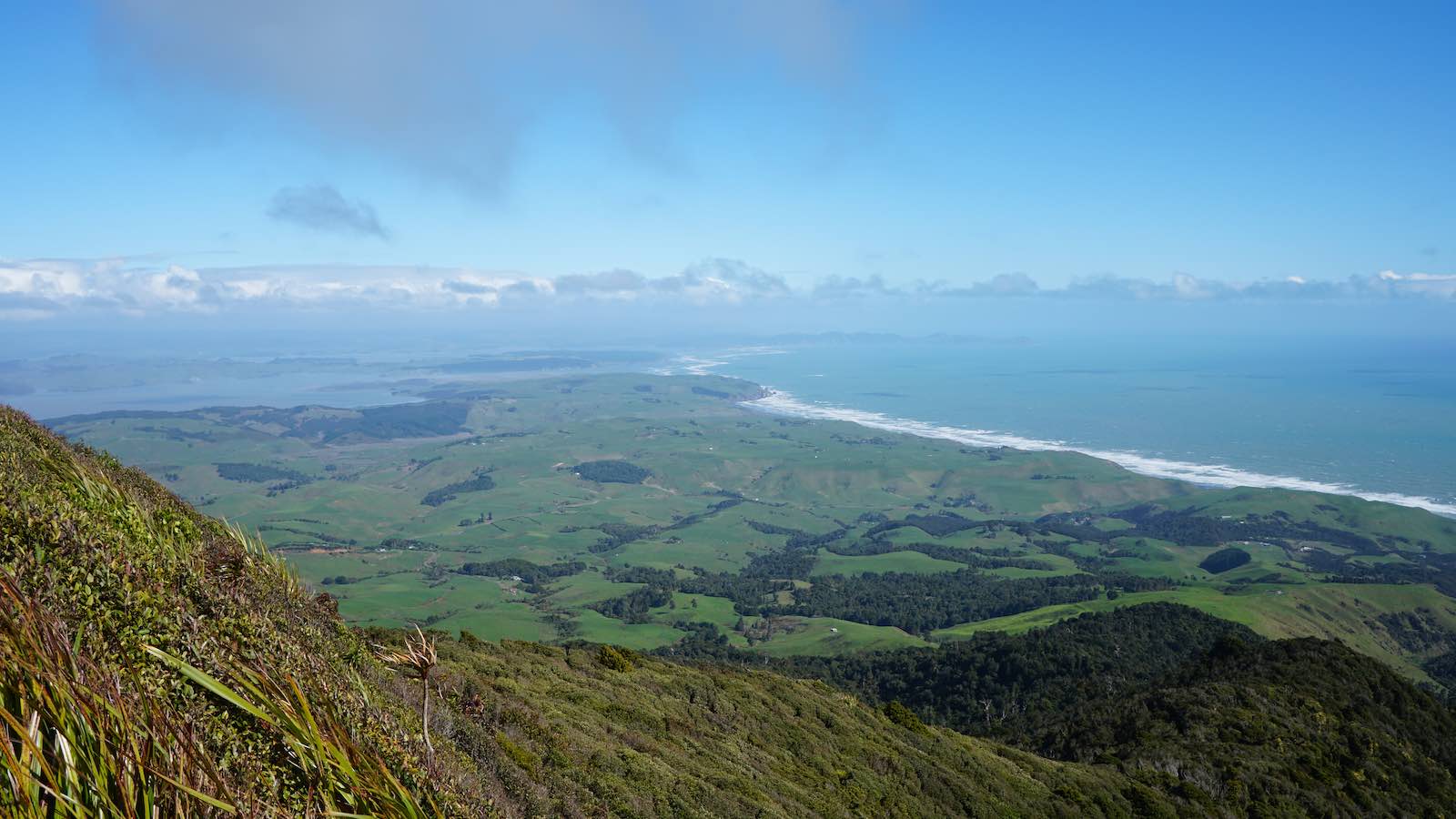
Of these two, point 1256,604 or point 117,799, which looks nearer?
point 117,799

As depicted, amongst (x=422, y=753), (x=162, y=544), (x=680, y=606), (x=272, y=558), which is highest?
(x=162, y=544)

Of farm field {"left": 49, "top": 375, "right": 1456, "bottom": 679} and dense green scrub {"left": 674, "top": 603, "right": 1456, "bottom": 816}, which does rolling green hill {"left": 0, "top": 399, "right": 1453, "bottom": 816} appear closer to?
dense green scrub {"left": 674, "top": 603, "right": 1456, "bottom": 816}

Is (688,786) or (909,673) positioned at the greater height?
(688,786)

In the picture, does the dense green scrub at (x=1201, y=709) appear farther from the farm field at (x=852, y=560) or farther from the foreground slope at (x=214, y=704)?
the foreground slope at (x=214, y=704)

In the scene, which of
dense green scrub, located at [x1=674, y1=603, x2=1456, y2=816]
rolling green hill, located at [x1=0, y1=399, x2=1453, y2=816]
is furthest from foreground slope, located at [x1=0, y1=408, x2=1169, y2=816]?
dense green scrub, located at [x1=674, y1=603, x2=1456, y2=816]

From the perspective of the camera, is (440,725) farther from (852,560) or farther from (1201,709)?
(852,560)

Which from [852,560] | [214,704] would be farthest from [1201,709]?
[852,560]

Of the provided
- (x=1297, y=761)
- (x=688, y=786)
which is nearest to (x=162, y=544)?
(x=688, y=786)

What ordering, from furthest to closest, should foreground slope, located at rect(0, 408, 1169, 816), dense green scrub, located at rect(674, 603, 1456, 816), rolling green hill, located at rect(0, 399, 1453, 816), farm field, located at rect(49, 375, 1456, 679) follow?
farm field, located at rect(49, 375, 1456, 679)
dense green scrub, located at rect(674, 603, 1456, 816)
rolling green hill, located at rect(0, 399, 1453, 816)
foreground slope, located at rect(0, 408, 1169, 816)

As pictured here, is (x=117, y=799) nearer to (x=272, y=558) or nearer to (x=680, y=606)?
(x=272, y=558)
